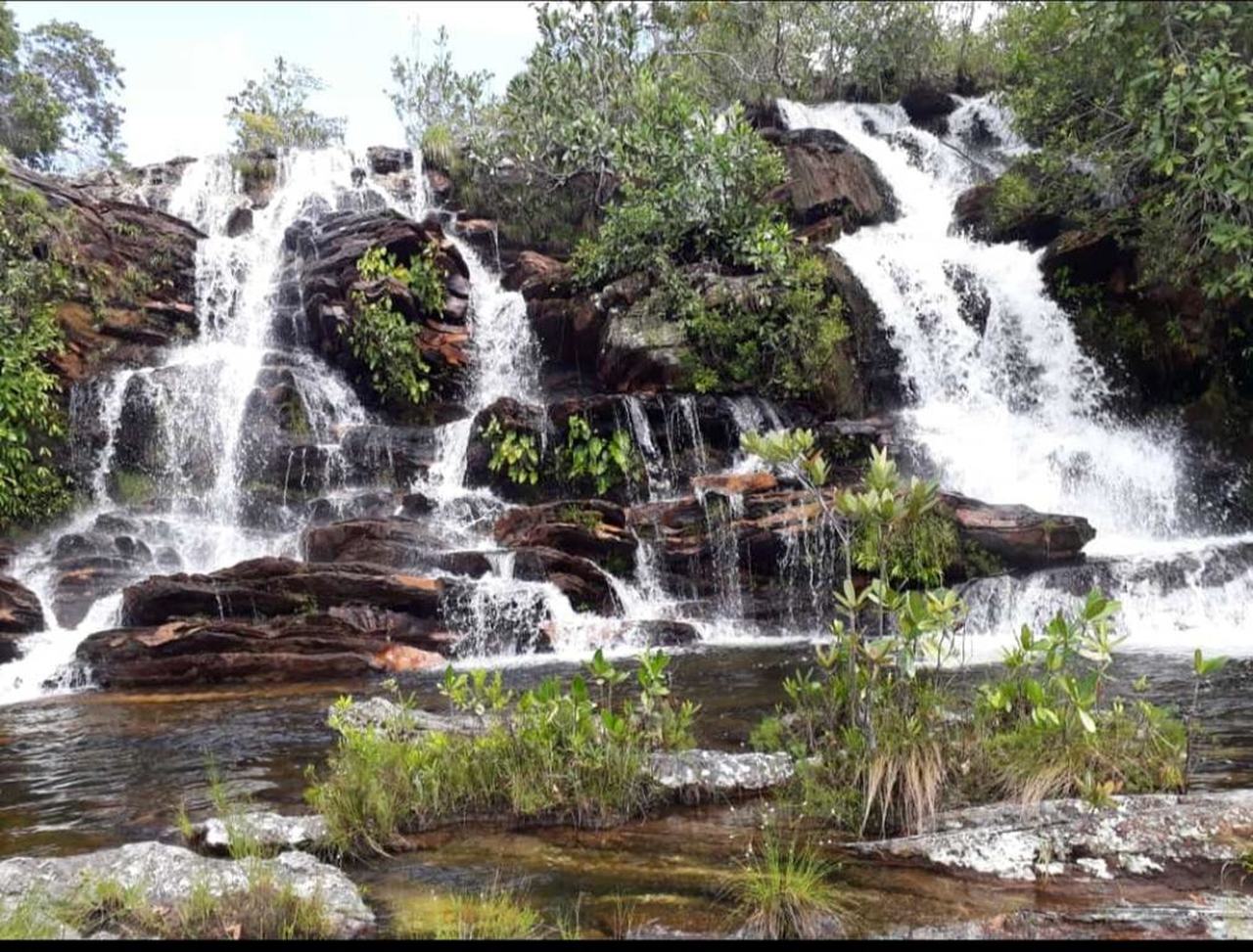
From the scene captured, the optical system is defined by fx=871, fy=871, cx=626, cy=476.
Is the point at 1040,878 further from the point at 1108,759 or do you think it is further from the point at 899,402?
the point at 899,402

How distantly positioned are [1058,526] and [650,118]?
13247mm

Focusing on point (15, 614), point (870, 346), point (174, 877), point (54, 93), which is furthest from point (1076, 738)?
point (54, 93)

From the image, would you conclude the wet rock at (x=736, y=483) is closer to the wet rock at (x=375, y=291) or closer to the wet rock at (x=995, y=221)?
the wet rock at (x=375, y=291)

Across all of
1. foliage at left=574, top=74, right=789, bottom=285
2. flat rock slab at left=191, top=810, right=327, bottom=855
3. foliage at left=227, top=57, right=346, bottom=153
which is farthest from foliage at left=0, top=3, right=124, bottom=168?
flat rock slab at left=191, top=810, right=327, bottom=855

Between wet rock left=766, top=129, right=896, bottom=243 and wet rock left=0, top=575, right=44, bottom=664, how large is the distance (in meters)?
17.3

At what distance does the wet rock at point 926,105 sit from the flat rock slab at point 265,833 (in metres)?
29.7

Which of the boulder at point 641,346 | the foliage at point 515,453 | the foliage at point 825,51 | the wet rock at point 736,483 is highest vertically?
the foliage at point 825,51

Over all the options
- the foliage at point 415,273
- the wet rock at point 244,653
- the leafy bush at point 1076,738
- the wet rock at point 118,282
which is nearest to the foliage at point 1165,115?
the leafy bush at point 1076,738

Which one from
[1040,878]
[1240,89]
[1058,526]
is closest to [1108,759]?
[1040,878]

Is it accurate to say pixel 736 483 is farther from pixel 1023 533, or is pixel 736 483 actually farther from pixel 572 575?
pixel 1023 533

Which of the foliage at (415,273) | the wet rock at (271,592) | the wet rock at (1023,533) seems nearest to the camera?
the wet rock at (271,592)

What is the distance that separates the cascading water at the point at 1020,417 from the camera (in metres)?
11.9

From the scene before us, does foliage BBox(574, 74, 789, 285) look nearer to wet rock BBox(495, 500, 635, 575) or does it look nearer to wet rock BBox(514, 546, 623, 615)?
wet rock BBox(495, 500, 635, 575)

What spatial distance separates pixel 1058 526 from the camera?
12.4 m
